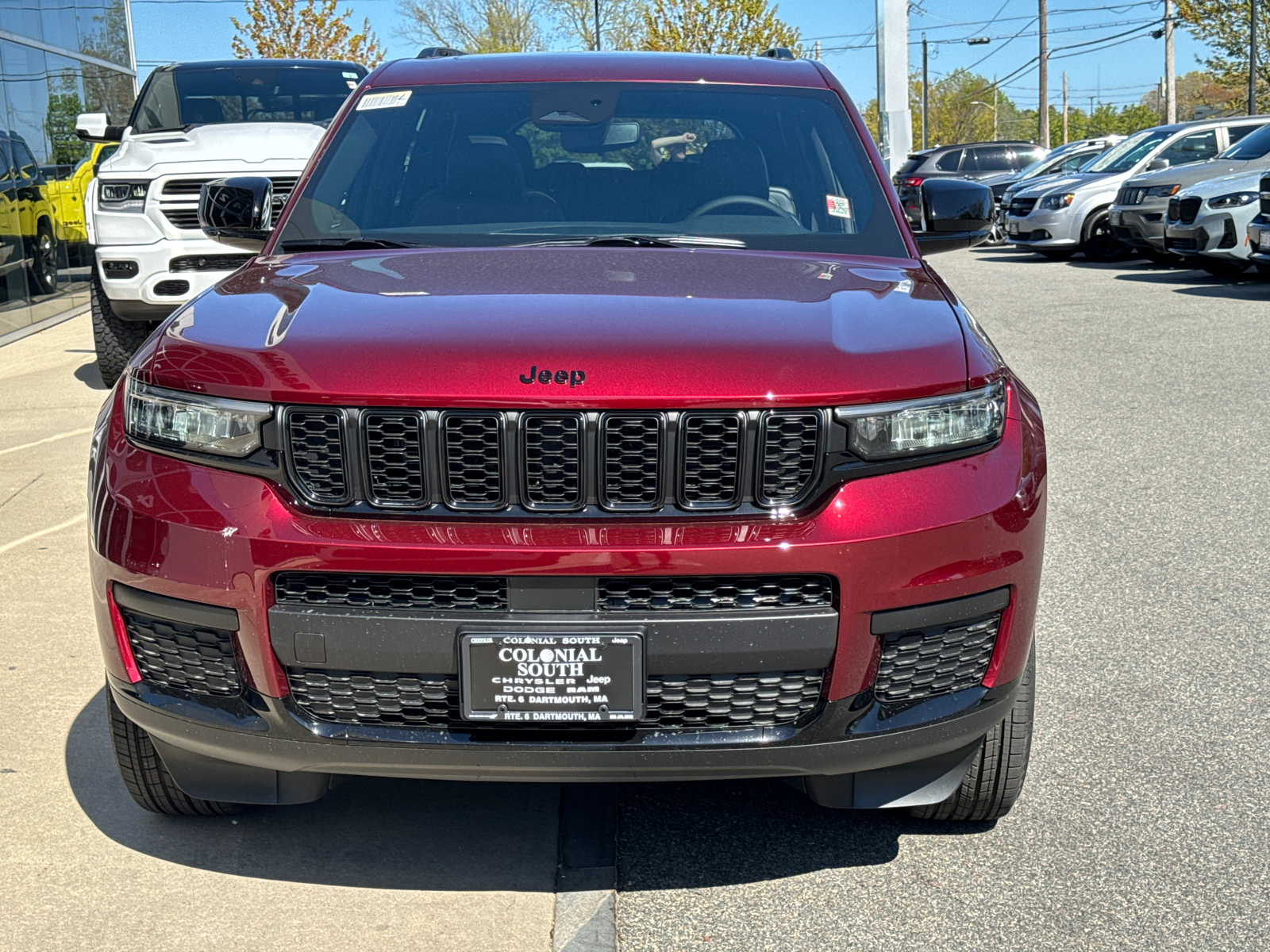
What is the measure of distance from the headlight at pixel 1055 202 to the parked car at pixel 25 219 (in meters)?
13.0

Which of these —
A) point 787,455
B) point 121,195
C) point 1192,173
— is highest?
point 121,195

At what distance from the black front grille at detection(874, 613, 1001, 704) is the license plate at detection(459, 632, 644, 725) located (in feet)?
1.53

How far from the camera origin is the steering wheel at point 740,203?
379 cm

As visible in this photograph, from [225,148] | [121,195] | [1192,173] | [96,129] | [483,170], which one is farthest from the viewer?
[1192,173]

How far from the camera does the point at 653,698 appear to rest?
253 centimetres

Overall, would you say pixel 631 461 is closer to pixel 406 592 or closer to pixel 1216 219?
pixel 406 592

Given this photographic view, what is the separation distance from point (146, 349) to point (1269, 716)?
2995 mm

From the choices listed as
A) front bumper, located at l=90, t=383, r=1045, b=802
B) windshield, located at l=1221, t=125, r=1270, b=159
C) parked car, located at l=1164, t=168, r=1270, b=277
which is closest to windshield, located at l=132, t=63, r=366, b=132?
front bumper, located at l=90, t=383, r=1045, b=802

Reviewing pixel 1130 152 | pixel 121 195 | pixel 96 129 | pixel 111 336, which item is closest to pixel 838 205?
pixel 121 195

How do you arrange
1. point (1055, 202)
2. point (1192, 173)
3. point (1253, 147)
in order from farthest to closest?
1. point (1055, 202)
2. point (1192, 173)
3. point (1253, 147)

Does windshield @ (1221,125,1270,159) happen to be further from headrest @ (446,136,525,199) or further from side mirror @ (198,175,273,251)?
side mirror @ (198,175,273,251)

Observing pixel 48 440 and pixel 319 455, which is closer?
pixel 319 455

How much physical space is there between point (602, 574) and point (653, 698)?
0.25 m

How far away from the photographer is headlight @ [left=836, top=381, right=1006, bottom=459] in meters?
2.56
